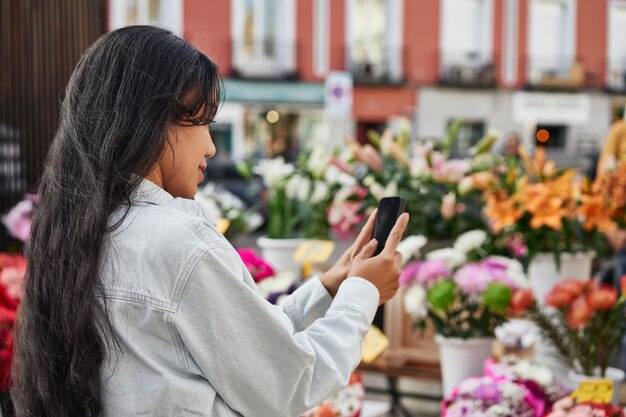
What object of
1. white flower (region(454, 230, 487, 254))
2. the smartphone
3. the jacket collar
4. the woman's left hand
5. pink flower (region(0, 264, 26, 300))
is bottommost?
pink flower (region(0, 264, 26, 300))

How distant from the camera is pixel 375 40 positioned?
1659 cm

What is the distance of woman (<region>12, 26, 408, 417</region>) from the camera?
0.96m

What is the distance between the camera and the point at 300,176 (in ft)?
10.7

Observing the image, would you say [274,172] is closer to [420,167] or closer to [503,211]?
[420,167]

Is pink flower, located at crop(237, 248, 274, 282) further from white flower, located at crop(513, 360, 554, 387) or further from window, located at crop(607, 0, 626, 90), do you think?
window, located at crop(607, 0, 626, 90)

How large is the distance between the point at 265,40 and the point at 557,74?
6863mm

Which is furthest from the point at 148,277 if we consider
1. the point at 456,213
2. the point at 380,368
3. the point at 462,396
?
the point at 456,213

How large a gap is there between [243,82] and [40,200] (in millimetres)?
14759

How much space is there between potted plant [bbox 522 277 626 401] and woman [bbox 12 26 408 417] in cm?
83

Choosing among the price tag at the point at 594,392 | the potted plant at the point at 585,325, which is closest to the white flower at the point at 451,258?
the potted plant at the point at 585,325

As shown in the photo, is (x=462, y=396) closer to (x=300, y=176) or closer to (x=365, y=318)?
(x=365, y=318)

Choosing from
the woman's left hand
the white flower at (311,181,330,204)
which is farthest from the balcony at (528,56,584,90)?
the woman's left hand

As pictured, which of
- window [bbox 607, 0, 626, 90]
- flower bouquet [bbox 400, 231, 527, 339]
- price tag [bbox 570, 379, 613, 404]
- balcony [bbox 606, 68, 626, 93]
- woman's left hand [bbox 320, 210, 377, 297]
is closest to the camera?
woman's left hand [bbox 320, 210, 377, 297]

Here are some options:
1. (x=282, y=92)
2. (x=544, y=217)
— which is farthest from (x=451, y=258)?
(x=282, y=92)
